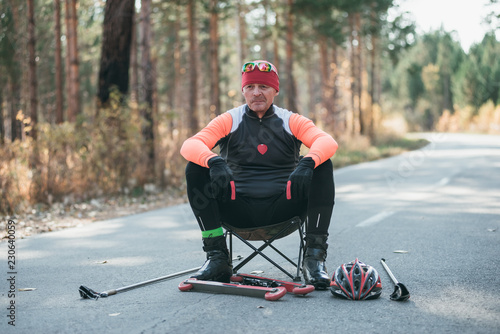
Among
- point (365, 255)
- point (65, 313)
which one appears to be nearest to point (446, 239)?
point (365, 255)

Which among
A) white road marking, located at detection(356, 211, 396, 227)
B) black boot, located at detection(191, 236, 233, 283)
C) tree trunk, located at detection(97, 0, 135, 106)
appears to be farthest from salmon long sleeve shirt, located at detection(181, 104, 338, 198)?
tree trunk, located at detection(97, 0, 135, 106)

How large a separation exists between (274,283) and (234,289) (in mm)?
294

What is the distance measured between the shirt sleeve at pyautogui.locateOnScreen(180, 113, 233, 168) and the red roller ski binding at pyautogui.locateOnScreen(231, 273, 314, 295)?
92 centimetres

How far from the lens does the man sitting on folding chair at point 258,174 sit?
4.50 m

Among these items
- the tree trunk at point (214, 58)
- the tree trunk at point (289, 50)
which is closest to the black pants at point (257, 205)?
the tree trunk at point (289, 50)

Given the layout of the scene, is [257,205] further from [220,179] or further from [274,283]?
[274,283]

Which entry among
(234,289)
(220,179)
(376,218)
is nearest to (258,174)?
(220,179)

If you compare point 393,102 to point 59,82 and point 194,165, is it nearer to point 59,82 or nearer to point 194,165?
point 59,82

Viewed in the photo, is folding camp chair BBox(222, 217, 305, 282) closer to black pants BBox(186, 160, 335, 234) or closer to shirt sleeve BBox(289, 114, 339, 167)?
black pants BBox(186, 160, 335, 234)

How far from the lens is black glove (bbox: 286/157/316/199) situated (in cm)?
419

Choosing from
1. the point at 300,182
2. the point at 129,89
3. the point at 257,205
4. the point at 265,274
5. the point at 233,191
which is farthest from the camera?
→ the point at 129,89

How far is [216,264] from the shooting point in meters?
4.60

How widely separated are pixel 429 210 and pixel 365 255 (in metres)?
3.59

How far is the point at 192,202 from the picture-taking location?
4555mm
